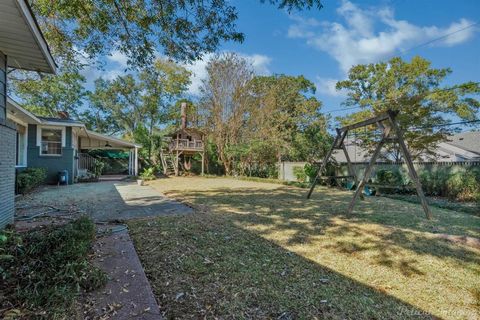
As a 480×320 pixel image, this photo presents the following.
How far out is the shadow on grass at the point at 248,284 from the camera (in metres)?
2.15

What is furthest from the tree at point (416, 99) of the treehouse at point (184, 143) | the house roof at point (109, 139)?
the house roof at point (109, 139)

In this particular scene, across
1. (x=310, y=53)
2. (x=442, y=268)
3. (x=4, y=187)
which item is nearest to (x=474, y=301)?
(x=442, y=268)

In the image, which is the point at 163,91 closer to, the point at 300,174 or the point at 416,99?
the point at 300,174

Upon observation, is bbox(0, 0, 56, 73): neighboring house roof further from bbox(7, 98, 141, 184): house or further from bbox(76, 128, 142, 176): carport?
bbox(76, 128, 142, 176): carport

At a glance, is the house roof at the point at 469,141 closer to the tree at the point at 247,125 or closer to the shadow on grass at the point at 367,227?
the tree at the point at 247,125

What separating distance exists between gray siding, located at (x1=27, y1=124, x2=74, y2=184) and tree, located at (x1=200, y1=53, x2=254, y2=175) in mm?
10094

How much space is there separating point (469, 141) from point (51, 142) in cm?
2820

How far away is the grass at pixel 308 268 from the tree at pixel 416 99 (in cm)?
994

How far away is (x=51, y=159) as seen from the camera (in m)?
11.7

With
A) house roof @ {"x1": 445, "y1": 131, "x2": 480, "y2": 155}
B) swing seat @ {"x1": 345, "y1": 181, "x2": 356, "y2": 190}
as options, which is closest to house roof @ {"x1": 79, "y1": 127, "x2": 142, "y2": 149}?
swing seat @ {"x1": 345, "y1": 181, "x2": 356, "y2": 190}

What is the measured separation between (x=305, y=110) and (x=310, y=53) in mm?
8962

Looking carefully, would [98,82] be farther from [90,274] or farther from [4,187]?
[90,274]

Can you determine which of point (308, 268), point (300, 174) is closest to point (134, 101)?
point (300, 174)

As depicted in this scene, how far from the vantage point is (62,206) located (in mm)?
6164
